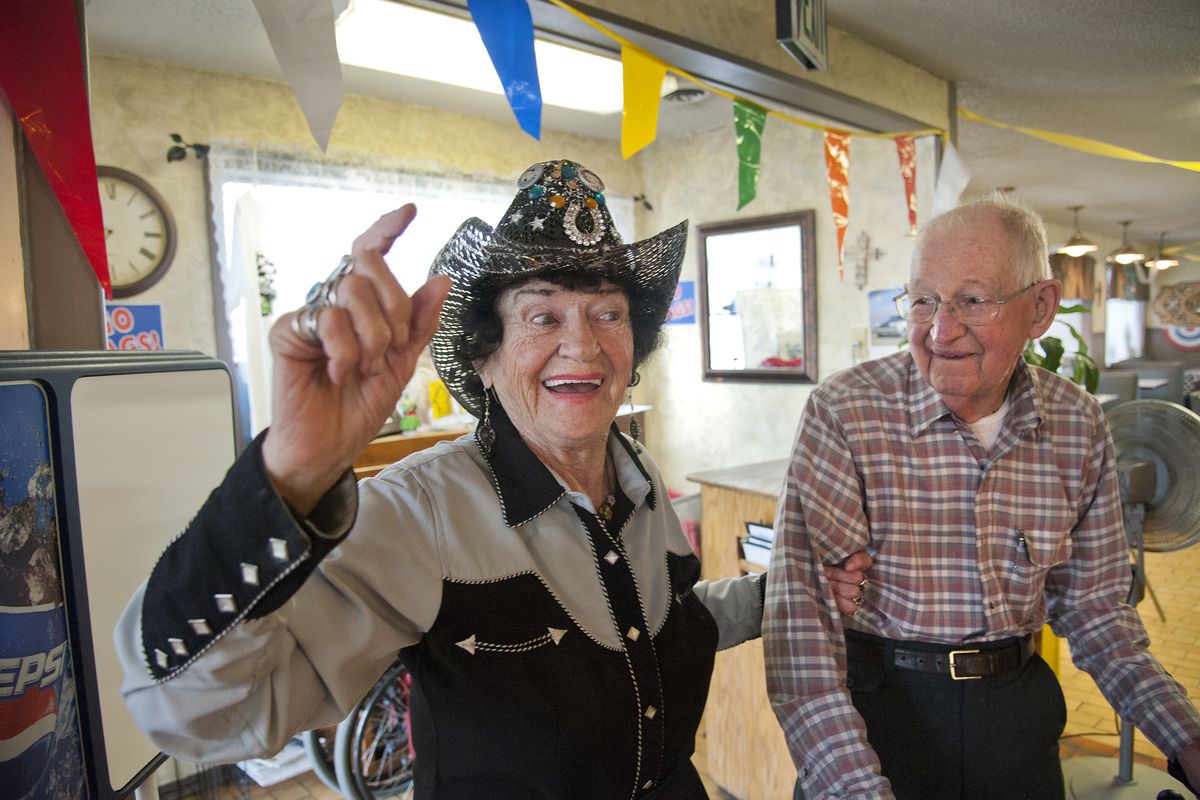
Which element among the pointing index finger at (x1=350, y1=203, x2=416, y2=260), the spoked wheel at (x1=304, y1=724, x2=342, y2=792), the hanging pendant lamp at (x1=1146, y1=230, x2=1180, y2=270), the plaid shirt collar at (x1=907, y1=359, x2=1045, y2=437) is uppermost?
the hanging pendant lamp at (x1=1146, y1=230, x2=1180, y2=270)

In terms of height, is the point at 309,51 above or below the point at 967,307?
above

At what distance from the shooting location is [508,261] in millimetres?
1125

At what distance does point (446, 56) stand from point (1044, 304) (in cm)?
278

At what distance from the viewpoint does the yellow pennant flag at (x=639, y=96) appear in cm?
191

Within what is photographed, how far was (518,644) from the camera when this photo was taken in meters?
1.00

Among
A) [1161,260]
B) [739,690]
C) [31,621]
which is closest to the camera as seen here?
[31,621]

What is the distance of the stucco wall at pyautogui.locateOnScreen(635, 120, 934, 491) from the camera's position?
3963 millimetres

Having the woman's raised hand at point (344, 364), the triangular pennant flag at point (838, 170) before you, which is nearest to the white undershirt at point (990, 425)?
the woman's raised hand at point (344, 364)

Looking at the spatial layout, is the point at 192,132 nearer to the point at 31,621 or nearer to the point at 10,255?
the point at 10,255

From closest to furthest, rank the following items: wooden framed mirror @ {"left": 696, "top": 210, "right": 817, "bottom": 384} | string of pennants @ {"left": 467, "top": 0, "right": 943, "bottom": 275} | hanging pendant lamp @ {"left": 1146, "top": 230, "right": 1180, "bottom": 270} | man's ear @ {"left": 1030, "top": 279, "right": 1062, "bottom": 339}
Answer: string of pennants @ {"left": 467, "top": 0, "right": 943, "bottom": 275}, man's ear @ {"left": 1030, "top": 279, "right": 1062, "bottom": 339}, wooden framed mirror @ {"left": 696, "top": 210, "right": 817, "bottom": 384}, hanging pendant lamp @ {"left": 1146, "top": 230, "right": 1180, "bottom": 270}

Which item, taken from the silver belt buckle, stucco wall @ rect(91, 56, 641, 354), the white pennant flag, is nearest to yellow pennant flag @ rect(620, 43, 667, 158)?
the silver belt buckle

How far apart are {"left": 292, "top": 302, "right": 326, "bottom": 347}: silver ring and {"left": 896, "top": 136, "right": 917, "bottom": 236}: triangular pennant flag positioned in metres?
3.50

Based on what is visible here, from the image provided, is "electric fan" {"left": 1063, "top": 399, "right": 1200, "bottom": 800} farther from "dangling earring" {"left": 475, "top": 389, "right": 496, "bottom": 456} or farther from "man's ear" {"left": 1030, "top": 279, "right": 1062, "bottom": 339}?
"dangling earring" {"left": 475, "top": 389, "right": 496, "bottom": 456}

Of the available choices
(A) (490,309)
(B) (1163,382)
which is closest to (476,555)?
(A) (490,309)
